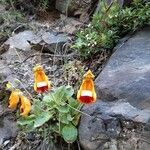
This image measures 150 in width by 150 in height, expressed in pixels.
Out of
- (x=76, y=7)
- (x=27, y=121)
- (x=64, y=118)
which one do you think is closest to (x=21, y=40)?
(x=76, y=7)

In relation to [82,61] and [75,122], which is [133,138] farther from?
[82,61]

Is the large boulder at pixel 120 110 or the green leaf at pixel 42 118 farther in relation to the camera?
the green leaf at pixel 42 118

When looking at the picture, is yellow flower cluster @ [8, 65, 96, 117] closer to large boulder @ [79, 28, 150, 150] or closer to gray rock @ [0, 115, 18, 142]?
large boulder @ [79, 28, 150, 150]

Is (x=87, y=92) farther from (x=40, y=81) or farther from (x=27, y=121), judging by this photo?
(x=27, y=121)

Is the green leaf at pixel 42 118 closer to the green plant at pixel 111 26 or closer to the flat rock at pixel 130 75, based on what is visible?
the flat rock at pixel 130 75

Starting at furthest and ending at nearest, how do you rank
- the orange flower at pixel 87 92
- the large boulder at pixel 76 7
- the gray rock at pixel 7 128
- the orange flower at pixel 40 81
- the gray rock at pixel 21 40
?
the large boulder at pixel 76 7 < the gray rock at pixel 21 40 < the gray rock at pixel 7 128 < the orange flower at pixel 40 81 < the orange flower at pixel 87 92

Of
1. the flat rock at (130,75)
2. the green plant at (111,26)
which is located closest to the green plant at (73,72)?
the green plant at (111,26)
